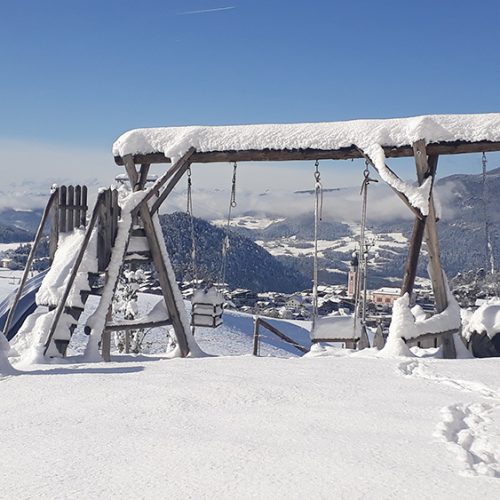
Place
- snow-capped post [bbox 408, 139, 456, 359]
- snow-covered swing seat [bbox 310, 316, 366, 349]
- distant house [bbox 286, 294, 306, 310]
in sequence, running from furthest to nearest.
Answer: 1. distant house [bbox 286, 294, 306, 310]
2. snow-covered swing seat [bbox 310, 316, 366, 349]
3. snow-capped post [bbox 408, 139, 456, 359]

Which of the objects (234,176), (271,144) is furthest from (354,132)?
(234,176)

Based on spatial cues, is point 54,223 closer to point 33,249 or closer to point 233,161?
point 33,249

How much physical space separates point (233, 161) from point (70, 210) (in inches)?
88.6

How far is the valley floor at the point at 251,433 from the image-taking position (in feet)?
9.29

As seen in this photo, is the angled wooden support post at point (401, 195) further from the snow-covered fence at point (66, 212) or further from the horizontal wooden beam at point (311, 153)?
the snow-covered fence at point (66, 212)

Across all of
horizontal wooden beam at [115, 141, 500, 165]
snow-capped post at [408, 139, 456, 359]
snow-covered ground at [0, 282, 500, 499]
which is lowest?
snow-covered ground at [0, 282, 500, 499]

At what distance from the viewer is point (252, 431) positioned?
144 inches

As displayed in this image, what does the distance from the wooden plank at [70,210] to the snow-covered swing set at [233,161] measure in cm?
31

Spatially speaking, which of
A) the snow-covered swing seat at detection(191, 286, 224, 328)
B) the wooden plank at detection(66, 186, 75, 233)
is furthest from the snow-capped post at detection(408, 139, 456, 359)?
the wooden plank at detection(66, 186, 75, 233)

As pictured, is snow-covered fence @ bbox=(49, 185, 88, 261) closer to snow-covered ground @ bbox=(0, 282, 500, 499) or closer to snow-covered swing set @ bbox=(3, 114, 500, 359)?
snow-covered swing set @ bbox=(3, 114, 500, 359)

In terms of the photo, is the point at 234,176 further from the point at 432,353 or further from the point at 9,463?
the point at 9,463

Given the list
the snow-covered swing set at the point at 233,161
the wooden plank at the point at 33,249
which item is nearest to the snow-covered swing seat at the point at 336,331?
the snow-covered swing set at the point at 233,161

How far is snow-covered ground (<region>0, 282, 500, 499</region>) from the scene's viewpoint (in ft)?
9.30

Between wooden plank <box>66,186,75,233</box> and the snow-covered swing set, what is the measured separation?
12.0 inches
